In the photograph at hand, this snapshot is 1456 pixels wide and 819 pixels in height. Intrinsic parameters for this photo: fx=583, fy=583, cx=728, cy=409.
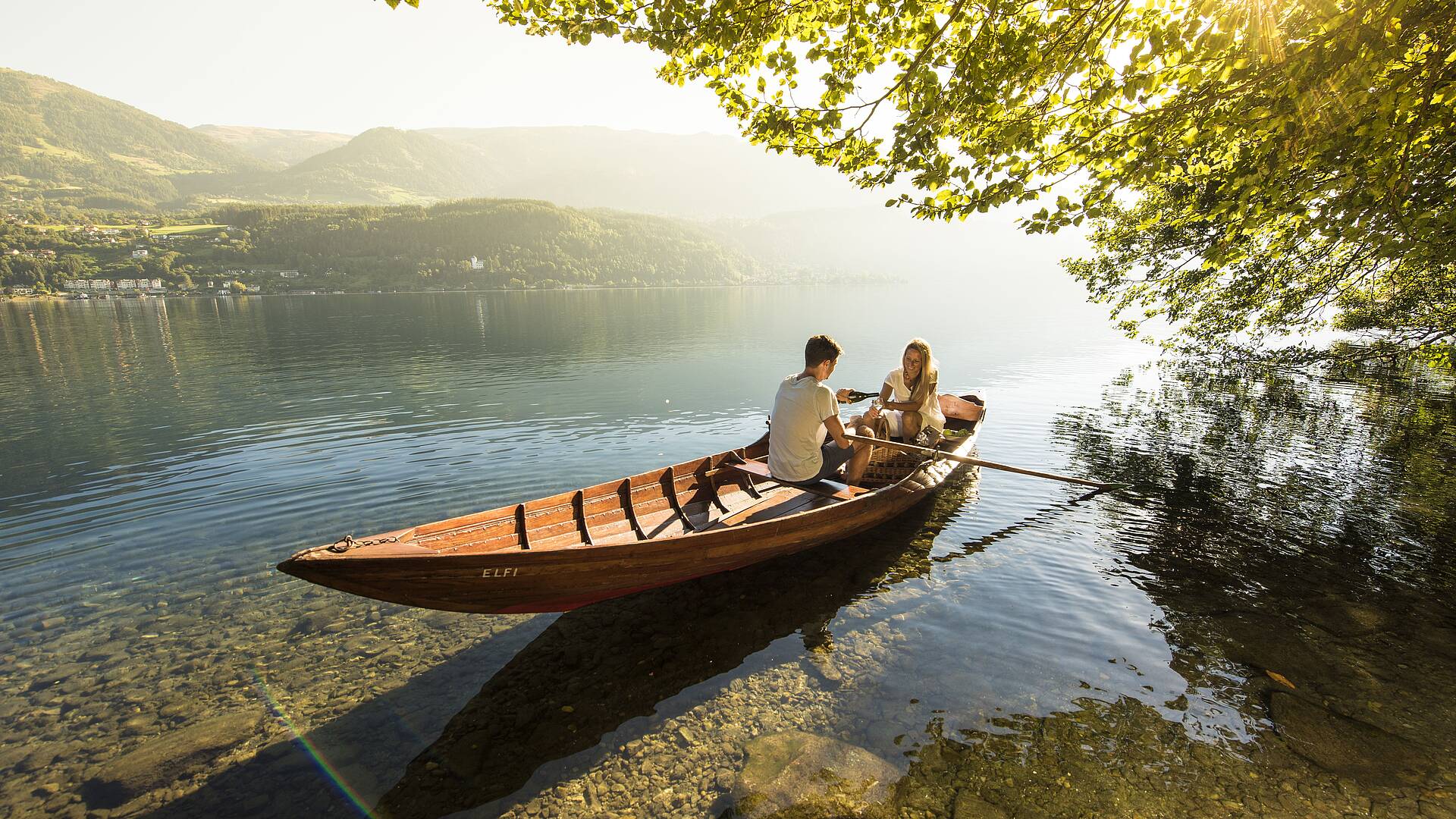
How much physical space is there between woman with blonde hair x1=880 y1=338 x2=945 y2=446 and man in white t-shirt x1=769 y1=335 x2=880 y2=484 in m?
1.70

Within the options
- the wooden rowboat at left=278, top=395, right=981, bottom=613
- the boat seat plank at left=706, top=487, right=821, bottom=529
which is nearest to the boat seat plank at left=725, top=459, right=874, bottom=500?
the wooden rowboat at left=278, top=395, right=981, bottom=613

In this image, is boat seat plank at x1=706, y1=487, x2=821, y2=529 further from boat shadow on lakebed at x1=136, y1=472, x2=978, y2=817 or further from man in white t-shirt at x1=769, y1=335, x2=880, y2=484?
boat shadow on lakebed at x1=136, y1=472, x2=978, y2=817

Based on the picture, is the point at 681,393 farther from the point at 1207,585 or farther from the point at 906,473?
the point at 1207,585

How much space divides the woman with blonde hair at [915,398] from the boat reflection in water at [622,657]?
2.47m

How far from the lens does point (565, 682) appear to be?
285 inches

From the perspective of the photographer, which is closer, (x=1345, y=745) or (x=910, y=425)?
(x=1345, y=745)

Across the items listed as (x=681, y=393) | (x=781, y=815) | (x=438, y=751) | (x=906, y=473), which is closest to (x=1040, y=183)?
(x=906, y=473)

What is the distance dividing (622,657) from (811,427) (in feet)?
14.7

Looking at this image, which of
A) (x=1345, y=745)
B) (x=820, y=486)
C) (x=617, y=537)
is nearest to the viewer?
(x=1345, y=745)

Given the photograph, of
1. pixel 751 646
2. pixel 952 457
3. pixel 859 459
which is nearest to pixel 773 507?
pixel 859 459

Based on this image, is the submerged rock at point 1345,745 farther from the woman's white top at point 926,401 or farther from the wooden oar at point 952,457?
the woman's white top at point 926,401

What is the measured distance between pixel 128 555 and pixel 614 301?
112 m

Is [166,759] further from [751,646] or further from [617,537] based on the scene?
[751,646]

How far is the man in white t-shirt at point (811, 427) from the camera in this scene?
29.5 feet
